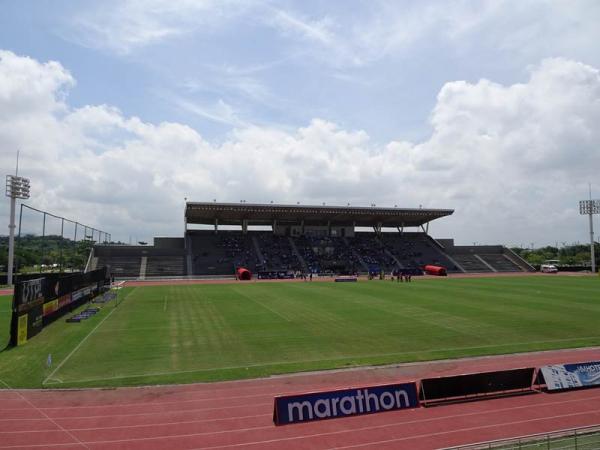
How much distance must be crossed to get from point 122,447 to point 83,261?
59.6 meters

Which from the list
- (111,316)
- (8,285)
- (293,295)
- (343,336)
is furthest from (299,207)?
(343,336)

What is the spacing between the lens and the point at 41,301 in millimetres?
25578

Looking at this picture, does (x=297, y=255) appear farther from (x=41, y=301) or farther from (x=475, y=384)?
(x=475, y=384)

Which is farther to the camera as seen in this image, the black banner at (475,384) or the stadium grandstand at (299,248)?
the stadium grandstand at (299,248)

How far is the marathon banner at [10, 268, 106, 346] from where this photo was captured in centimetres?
2167

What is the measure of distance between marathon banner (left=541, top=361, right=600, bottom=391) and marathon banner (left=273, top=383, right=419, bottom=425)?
508 cm

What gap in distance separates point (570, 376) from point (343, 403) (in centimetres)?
836

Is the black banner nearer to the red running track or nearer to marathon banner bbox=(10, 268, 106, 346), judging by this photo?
the red running track

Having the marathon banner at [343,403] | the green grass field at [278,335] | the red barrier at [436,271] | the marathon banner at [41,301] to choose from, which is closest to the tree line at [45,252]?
the green grass field at [278,335]

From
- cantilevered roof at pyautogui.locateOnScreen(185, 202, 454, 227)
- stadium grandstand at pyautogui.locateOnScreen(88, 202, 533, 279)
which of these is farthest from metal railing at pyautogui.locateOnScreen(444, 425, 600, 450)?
cantilevered roof at pyautogui.locateOnScreen(185, 202, 454, 227)

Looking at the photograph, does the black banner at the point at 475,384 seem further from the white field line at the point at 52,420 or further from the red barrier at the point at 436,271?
the red barrier at the point at 436,271

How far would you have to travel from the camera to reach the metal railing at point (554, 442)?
1010 cm

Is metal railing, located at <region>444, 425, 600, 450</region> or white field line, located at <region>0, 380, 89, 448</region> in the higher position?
metal railing, located at <region>444, 425, 600, 450</region>

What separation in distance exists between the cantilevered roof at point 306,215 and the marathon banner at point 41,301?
38.4 m
